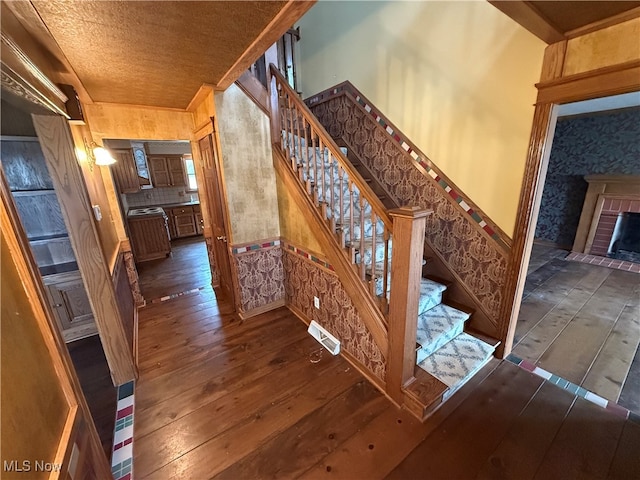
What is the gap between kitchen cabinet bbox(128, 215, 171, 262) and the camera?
15.3 ft

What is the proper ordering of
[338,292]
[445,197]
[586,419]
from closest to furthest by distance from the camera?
1. [586,419]
2. [338,292]
3. [445,197]

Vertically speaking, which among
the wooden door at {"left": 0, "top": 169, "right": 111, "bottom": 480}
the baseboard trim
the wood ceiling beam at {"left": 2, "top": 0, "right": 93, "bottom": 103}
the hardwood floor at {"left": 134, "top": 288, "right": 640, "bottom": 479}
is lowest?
the hardwood floor at {"left": 134, "top": 288, "right": 640, "bottom": 479}

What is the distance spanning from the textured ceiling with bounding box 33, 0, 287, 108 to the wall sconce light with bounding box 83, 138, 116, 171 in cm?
53

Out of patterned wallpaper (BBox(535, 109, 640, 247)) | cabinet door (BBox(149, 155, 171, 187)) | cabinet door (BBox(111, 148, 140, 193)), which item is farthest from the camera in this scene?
cabinet door (BBox(149, 155, 171, 187))

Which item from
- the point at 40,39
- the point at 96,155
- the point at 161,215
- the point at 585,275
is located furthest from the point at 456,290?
the point at 161,215

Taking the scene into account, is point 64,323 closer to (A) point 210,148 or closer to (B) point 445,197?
(A) point 210,148

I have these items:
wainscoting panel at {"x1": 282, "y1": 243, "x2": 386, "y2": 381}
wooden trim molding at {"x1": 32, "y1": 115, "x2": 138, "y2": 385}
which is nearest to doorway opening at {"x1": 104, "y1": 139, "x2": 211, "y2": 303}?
wooden trim molding at {"x1": 32, "y1": 115, "x2": 138, "y2": 385}

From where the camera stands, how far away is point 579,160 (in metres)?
4.43

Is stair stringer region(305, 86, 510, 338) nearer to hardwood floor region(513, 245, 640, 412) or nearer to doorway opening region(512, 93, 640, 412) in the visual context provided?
doorway opening region(512, 93, 640, 412)

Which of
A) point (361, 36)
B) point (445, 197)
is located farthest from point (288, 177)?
point (361, 36)

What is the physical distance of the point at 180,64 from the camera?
1710 mm

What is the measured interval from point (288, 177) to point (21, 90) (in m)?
1.69

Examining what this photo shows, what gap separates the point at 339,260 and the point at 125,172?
5.24m

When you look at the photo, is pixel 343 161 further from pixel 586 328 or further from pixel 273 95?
pixel 586 328
